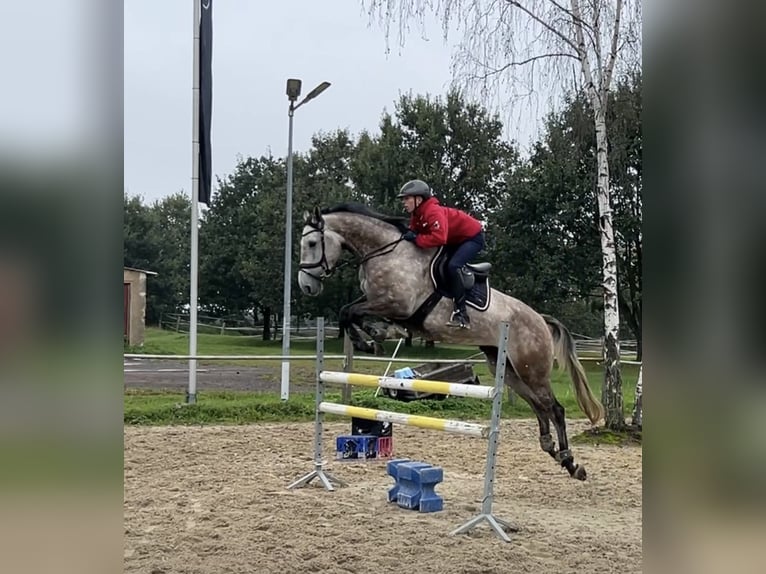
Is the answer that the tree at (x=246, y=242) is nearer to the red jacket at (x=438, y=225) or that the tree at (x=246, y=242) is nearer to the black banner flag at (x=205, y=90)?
the black banner flag at (x=205, y=90)

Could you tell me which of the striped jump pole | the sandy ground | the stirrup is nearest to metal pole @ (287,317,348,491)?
the sandy ground

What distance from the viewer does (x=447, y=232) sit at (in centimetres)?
383

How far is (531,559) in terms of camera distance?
300 cm

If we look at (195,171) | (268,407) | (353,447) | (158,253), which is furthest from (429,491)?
(158,253)

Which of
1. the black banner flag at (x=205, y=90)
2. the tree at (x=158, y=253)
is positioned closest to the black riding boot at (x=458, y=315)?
Answer: the black banner flag at (x=205, y=90)

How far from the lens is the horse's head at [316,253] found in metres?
3.80

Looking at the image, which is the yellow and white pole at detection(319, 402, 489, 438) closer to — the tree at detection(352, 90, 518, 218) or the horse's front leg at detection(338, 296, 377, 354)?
the horse's front leg at detection(338, 296, 377, 354)

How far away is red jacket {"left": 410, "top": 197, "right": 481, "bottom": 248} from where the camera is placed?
12.3 ft

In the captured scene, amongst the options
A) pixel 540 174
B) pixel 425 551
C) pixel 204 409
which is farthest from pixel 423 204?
pixel 540 174
